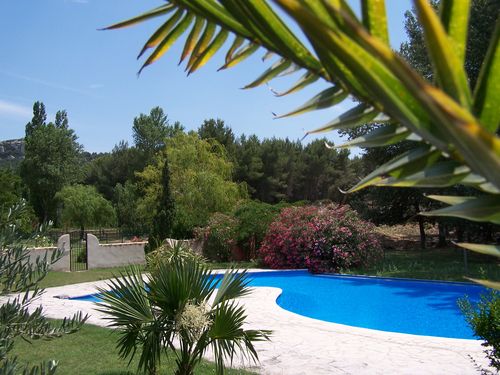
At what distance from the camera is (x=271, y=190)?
139 ft

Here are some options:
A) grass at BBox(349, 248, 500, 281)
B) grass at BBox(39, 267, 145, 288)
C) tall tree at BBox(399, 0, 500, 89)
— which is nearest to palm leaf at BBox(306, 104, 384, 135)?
grass at BBox(349, 248, 500, 281)

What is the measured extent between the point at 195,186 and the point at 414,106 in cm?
2822

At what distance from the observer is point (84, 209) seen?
39656mm

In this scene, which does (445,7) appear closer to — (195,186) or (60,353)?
(60,353)

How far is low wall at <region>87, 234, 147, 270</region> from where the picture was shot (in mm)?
20625

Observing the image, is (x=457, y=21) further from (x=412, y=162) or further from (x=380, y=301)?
(x=380, y=301)

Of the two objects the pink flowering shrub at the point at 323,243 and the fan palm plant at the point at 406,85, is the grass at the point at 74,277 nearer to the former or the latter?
the pink flowering shrub at the point at 323,243

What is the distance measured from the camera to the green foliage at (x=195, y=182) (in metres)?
27.8

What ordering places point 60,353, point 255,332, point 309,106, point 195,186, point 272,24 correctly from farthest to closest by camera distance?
1. point 195,186
2. point 60,353
3. point 255,332
4. point 309,106
5. point 272,24

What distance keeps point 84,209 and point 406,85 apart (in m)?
41.5

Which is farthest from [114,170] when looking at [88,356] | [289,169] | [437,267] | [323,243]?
[88,356]

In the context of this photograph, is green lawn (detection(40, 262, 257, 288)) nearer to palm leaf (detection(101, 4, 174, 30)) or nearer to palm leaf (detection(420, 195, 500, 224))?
palm leaf (detection(101, 4, 174, 30))

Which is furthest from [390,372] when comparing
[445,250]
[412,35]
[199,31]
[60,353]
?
[445,250]

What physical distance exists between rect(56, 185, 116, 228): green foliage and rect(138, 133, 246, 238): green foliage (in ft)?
27.1
